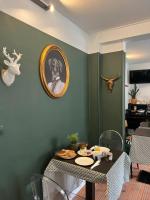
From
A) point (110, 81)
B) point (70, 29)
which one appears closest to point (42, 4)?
point (70, 29)

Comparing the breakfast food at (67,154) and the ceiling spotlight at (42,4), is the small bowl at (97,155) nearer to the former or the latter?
the breakfast food at (67,154)

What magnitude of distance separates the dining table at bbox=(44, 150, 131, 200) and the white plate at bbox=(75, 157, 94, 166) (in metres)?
0.03

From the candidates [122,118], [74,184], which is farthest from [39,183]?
[122,118]

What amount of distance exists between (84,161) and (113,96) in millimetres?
1437

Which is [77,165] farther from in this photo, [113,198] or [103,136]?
[103,136]

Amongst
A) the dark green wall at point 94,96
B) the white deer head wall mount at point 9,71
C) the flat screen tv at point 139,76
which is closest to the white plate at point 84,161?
the white deer head wall mount at point 9,71

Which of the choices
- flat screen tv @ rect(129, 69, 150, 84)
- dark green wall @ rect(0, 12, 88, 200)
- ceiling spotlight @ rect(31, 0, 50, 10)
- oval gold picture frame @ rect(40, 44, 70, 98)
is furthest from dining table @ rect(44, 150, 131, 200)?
flat screen tv @ rect(129, 69, 150, 84)

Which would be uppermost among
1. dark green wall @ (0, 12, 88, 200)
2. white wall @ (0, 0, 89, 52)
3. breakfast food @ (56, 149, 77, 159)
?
white wall @ (0, 0, 89, 52)

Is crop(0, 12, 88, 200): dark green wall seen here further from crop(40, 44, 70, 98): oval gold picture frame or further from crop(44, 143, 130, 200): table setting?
crop(44, 143, 130, 200): table setting

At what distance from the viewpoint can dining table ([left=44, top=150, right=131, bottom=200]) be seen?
5.05ft

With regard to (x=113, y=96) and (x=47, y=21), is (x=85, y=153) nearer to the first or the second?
(x=113, y=96)

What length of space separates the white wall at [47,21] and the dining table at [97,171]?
1509 mm

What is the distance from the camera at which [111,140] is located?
2.57 meters

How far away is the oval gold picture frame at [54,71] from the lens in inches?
75.5
